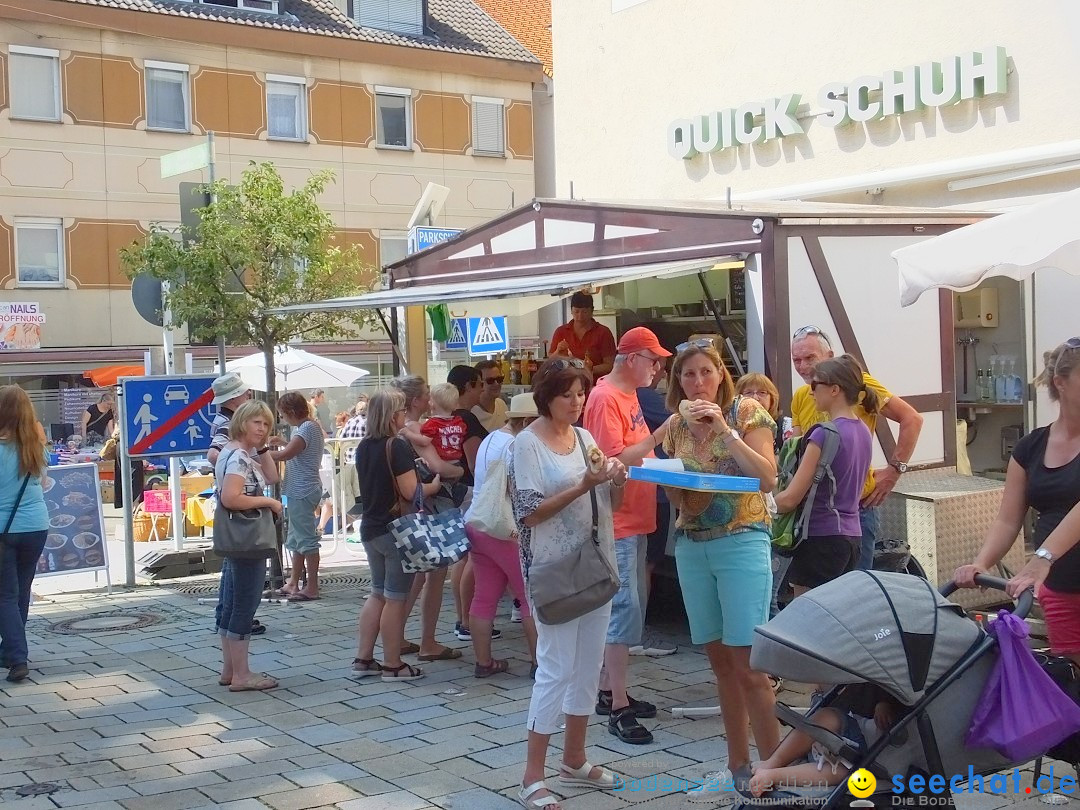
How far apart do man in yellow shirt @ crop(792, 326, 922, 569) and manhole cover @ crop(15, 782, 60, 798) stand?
3.70m

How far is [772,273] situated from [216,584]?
5628 millimetres

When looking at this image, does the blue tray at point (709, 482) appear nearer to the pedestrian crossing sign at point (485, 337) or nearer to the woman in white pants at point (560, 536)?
the woman in white pants at point (560, 536)

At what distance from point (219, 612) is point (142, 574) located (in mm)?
4884

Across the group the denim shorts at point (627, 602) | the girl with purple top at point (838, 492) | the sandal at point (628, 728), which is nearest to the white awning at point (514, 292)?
the denim shorts at point (627, 602)

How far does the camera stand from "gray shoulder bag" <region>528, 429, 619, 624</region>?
4.68 meters

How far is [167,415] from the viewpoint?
1039cm

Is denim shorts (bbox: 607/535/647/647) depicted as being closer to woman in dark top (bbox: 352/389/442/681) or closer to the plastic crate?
woman in dark top (bbox: 352/389/442/681)

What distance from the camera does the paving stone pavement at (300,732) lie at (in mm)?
5031

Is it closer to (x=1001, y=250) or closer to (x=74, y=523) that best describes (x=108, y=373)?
(x=74, y=523)

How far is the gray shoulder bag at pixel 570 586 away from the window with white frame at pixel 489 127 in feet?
85.5

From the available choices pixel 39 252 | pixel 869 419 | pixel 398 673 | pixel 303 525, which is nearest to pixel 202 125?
pixel 39 252

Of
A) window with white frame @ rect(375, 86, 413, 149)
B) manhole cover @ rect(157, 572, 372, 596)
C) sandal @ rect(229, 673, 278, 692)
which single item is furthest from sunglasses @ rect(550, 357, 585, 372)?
window with white frame @ rect(375, 86, 413, 149)

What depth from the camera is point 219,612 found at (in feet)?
22.6

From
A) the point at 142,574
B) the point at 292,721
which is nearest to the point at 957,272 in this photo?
the point at 292,721
